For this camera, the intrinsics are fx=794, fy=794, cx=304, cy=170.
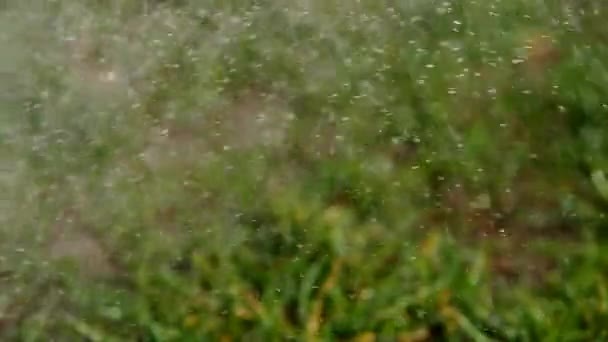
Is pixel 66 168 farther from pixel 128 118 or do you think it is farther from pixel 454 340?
pixel 454 340

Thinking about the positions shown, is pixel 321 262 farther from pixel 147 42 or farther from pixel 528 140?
pixel 147 42

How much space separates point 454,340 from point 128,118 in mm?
828

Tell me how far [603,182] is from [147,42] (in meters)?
1.03

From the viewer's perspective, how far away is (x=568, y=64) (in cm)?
177

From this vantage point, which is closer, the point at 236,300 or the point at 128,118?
the point at 236,300

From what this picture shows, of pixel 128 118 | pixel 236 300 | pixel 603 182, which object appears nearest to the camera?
pixel 236 300

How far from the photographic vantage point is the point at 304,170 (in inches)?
66.6

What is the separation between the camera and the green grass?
5.01 feet

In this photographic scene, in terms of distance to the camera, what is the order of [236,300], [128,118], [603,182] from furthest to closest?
[128,118]
[603,182]
[236,300]

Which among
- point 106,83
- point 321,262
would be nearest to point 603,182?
point 321,262

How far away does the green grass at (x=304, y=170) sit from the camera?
153cm

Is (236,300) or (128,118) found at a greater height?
(128,118)

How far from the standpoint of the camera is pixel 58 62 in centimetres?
177

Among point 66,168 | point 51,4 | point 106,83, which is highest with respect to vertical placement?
point 51,4
